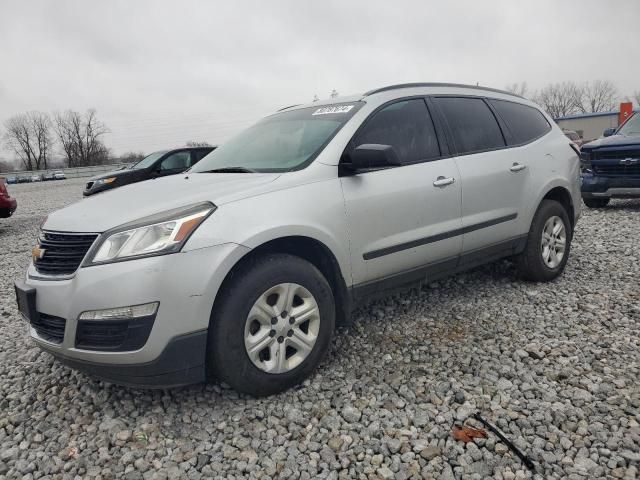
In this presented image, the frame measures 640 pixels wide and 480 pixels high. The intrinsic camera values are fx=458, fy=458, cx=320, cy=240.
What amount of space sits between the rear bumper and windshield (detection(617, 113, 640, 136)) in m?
8.37

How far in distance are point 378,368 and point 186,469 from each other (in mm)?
1259

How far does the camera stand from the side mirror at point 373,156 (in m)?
2.64

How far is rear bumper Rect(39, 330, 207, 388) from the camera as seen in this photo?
86.4 inches

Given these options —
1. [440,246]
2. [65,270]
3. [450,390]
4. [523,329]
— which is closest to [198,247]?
[65,270]

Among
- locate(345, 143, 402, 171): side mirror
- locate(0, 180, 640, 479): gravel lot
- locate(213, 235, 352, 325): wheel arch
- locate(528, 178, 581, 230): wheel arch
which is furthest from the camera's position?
locate(528, 178, 581, 230): wheel arch

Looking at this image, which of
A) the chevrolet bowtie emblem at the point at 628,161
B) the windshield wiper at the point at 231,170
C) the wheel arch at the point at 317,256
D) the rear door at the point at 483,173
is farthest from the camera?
the chevrolet bowtie emblem at the point at 628,161

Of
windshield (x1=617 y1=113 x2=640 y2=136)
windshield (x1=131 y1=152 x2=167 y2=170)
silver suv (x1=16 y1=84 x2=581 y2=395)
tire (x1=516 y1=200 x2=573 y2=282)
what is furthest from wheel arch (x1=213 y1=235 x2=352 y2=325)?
windshield (x1=131 y1=152 x2=167 y2=170)

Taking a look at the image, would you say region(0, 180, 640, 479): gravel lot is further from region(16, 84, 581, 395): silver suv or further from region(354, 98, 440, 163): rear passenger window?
region(354, 98, 440, 163): rear passenger window

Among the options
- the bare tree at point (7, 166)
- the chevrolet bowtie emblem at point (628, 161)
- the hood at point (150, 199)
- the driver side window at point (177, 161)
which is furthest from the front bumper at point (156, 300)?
the bare tree at point (7, 166)

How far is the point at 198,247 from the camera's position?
2193 millimetres

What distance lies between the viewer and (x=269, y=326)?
2455mm

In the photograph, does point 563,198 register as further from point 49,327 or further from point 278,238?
point 49,327

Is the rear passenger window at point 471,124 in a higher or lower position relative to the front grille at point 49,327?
higher

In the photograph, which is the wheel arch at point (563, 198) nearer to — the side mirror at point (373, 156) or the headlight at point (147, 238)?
the side mirror at point (373, 156)
